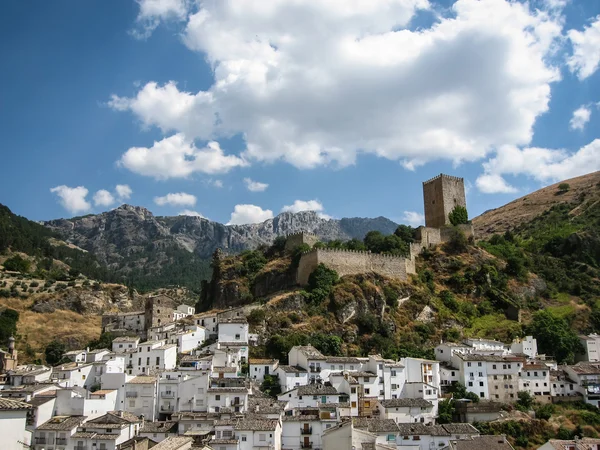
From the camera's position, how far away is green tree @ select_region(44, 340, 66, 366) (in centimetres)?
6175

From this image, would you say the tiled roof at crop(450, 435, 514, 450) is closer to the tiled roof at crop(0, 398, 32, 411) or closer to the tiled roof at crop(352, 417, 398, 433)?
the tiled roof at crop(352, 417, 398, 433)

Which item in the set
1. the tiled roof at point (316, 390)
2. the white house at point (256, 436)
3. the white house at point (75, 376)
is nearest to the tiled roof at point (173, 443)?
the white house at point (256, 436)

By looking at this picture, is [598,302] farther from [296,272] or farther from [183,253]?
[183,253]

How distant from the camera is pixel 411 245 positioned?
74.6 meters

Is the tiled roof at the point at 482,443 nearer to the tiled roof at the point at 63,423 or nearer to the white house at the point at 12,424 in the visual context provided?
the tiled roof at the point at 63,423

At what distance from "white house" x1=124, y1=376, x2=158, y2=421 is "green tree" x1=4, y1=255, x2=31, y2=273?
61.9 m

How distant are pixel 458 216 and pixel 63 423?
196 ft

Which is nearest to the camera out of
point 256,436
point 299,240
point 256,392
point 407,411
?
point 256,436

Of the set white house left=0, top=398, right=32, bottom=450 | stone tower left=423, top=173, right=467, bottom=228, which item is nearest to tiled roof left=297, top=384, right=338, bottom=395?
white house left=0, top=398, right=32, bottom=450

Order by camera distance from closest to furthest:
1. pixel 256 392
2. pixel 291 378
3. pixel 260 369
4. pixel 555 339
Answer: pixel 256 392, pixel 291 378, pixel 260 369, pixel 555 339

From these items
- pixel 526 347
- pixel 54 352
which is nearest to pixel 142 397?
pixel 54 352

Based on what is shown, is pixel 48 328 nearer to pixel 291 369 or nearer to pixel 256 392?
pixel 256 392

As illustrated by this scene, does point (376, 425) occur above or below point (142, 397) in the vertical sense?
below

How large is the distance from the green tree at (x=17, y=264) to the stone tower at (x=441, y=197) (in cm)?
6442
